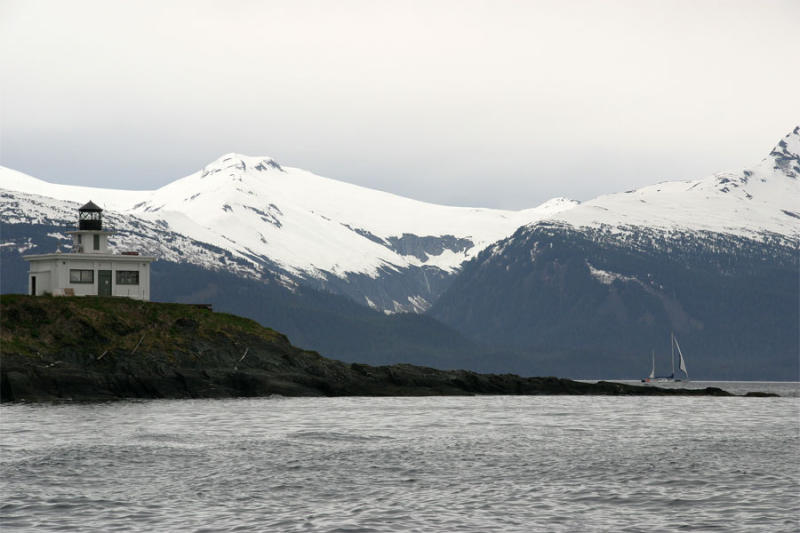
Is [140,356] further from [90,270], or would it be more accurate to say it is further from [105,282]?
[90,270]

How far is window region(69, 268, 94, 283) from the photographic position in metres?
153

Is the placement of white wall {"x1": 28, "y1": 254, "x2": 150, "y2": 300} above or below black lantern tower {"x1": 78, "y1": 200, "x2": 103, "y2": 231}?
below

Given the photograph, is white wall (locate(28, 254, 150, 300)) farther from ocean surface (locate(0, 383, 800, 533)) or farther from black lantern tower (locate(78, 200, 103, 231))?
ocean surface (locate(0, 383, 800, 533))

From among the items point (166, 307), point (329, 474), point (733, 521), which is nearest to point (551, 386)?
point (166, 307)

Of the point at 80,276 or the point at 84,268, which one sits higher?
the point at 84,268

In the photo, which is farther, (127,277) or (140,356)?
(127,277)

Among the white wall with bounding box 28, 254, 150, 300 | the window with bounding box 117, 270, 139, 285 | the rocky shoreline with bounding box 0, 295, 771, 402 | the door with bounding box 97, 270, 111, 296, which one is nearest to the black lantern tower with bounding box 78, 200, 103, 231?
the white wall with bounding box 28, 254, 150, 300

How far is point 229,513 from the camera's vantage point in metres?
56.1

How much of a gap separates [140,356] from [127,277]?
2210 cm

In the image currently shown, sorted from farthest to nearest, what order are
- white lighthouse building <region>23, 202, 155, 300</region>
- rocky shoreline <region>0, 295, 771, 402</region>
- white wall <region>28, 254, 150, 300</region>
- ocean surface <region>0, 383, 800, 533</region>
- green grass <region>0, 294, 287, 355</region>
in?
white lighthouse building <region>23, 202, 155, 300</region>, white wall <region>28, 254, 150, 300</region>, green grass <region>0, 294, 287, 355</region>, rocky shoreline <region>0, 295, 771, 402</region>, ocean surface <region>0, 383, 800, 533</region>

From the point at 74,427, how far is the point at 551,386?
384ft

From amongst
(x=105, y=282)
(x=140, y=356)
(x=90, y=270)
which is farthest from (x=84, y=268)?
(x=140, y=356)

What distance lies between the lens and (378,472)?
7250 centimetres

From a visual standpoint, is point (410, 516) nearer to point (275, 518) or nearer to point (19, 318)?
point (275, 518)
